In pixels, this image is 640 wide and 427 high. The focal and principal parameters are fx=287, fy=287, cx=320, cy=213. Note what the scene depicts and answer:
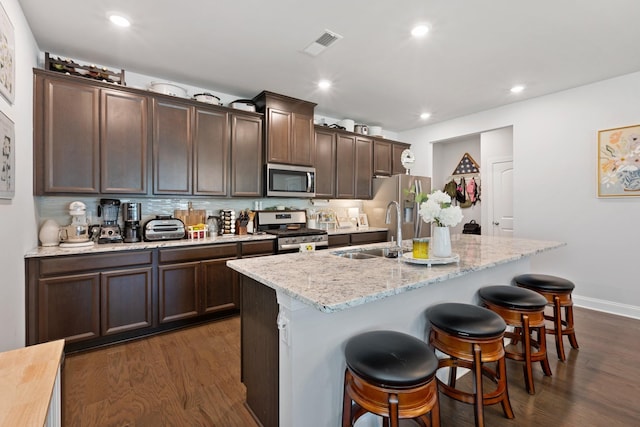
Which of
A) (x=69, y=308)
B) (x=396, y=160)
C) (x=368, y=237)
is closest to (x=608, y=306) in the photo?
(x=368, y=237)

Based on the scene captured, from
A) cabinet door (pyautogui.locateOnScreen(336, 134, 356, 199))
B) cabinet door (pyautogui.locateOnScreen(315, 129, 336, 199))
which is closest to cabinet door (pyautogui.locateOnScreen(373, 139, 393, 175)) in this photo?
cabinet door (pyautogui.locateOnScreen(336, 134, 356, 199))

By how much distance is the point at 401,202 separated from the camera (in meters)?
4.62

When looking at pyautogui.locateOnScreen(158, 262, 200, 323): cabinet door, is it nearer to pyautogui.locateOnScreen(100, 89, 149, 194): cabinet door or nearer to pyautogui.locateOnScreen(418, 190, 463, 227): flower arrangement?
pyautogui.locateOnScreen(100, 89, 149, 194): cabinet door

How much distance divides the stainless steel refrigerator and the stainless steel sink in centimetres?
239

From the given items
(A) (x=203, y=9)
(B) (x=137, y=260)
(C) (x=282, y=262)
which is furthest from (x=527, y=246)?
(B) (x=137, y=260)

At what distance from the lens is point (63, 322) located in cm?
241

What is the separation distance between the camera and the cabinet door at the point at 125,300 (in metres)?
2.57

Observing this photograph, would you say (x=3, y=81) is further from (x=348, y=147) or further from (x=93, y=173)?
(x=348, y=147)

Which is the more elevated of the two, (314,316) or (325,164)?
(325,164)

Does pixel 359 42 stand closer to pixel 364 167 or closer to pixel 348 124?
pixel 348 124

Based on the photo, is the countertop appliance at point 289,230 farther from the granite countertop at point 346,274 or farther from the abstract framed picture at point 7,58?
the abstract framed picture at point 7,58

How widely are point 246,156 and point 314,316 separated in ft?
9.08

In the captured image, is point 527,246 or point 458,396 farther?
point 527,246

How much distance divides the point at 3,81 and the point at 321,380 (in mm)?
2535
